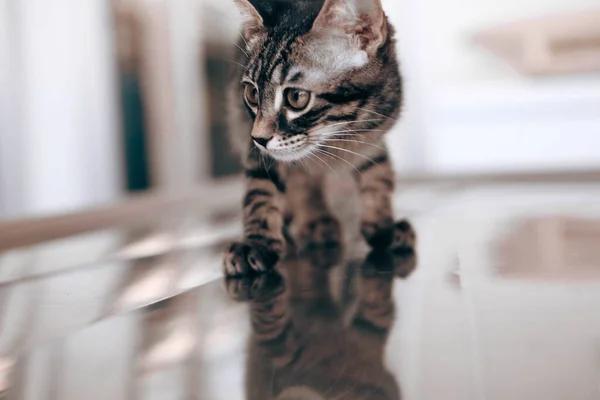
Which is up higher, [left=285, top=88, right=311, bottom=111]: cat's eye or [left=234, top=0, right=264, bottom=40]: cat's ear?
[left=234, top=0, right=264, bottom=40]: cat's ear

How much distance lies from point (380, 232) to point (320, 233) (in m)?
0.15

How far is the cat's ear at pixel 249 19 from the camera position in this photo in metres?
0.80

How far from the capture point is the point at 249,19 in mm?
827

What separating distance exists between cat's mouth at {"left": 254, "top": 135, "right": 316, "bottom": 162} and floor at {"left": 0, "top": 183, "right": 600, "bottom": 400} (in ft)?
0.56

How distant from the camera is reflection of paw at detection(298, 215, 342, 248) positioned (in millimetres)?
1070

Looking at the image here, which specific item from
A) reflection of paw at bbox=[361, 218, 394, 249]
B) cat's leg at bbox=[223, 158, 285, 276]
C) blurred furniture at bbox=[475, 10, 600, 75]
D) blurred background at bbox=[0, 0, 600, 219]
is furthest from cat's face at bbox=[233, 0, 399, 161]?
blurred furniture at bbox=[475, 10, 600, 75]

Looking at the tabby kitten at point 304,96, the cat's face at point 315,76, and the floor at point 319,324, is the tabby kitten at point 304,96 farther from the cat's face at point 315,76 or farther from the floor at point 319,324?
the floor at point 319,324

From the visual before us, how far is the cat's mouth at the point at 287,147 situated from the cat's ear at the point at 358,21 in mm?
145

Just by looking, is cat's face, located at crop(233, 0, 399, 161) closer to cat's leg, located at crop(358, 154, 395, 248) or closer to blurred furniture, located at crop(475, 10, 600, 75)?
cat's leg, located at crop(358, 154, 395, 248)

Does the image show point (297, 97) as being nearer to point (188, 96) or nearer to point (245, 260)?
point (245, 260)

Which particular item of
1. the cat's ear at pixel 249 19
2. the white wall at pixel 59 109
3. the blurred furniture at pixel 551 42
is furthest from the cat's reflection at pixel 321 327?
the blurred furniture at pixel 551 42

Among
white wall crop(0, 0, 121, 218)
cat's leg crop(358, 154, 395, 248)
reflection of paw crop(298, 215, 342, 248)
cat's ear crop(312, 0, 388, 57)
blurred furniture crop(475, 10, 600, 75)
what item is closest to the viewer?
cat's ear crop(312, 0, 388, 57)

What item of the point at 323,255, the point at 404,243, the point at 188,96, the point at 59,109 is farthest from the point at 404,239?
the point at 188,96

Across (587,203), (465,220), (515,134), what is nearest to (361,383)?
(465,220)
